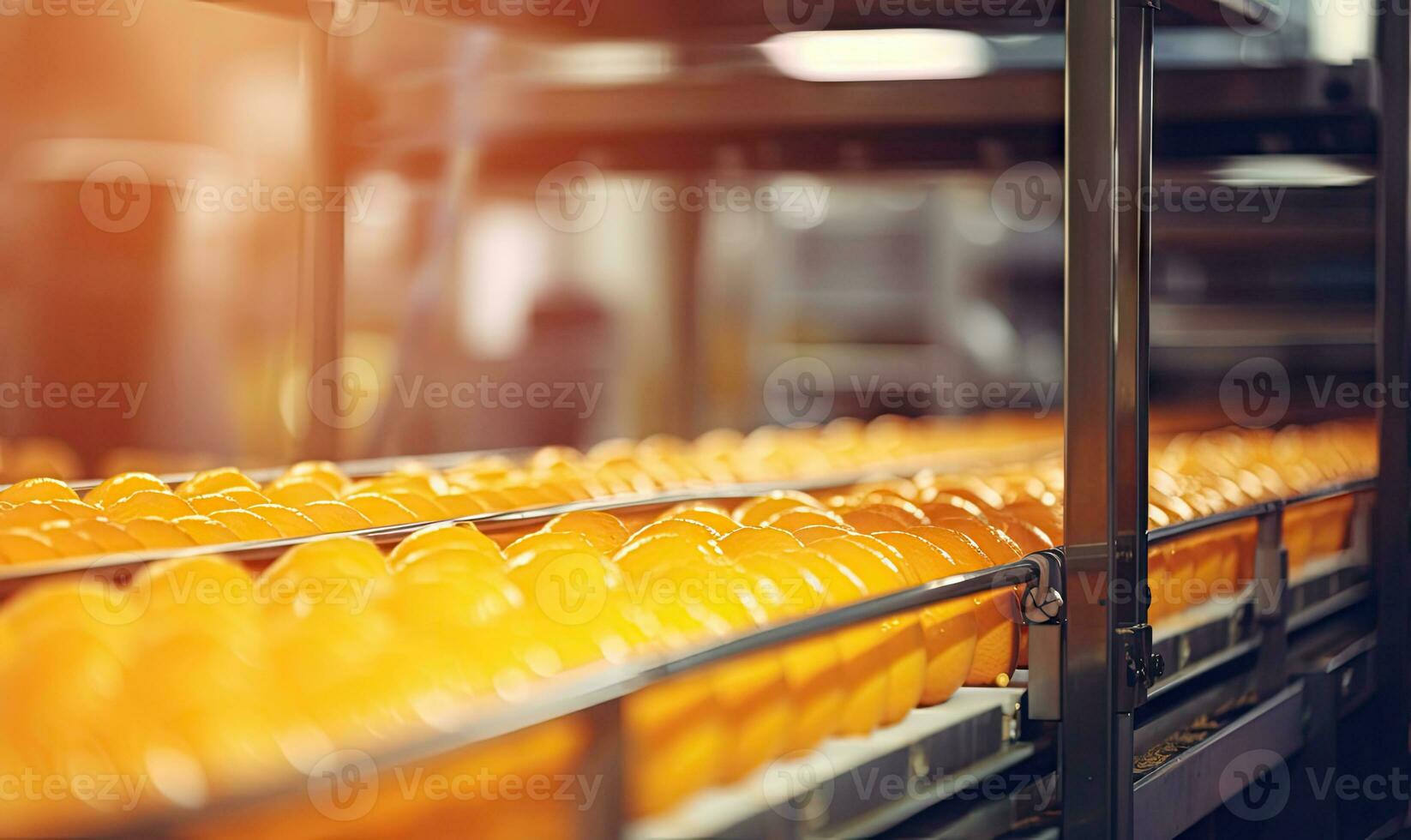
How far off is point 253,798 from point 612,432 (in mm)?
3204

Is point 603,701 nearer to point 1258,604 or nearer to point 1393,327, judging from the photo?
point 1258,604

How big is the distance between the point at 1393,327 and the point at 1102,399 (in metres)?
1.00

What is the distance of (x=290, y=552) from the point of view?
1.00 metres

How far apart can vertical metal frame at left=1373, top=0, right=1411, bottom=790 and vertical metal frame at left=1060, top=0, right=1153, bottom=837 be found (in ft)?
3.02

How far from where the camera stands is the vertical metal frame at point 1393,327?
74.6 inches

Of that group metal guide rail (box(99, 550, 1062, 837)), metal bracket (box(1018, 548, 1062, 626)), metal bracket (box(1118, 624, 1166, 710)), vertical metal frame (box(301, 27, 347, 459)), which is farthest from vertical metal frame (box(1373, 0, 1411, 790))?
vertical metal frame (box(301, 27, 347, 459))

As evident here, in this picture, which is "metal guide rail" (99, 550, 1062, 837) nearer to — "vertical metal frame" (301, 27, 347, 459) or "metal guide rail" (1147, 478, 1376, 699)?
"metal guide rail" (1147, 478, 1376, 699)

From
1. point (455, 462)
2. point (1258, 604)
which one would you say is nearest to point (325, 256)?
point (455, 462)

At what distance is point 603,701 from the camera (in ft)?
2.05

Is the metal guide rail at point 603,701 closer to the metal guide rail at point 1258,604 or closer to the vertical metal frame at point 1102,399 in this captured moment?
the vertical metal frame at point 1102,399

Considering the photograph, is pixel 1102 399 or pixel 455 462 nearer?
pixel 1102 399

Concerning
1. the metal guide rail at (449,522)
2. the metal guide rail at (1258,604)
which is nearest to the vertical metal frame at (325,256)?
the metal guide rail at (449,522)

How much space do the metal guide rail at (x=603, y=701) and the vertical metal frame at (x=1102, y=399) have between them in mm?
198

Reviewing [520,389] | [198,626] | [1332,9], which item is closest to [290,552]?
[198,626]
